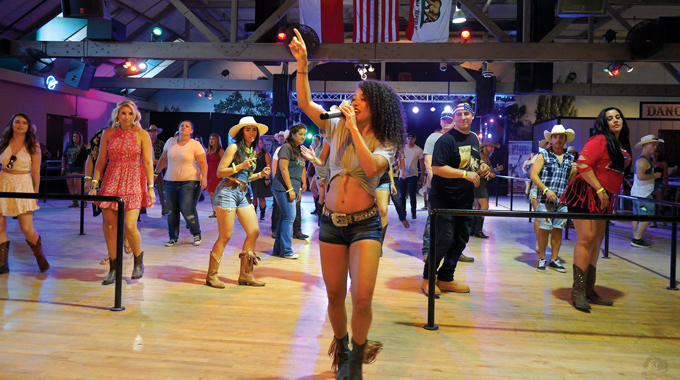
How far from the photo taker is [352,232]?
8.05 ft

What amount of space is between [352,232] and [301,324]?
146cm

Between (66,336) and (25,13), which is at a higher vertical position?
(25,13)

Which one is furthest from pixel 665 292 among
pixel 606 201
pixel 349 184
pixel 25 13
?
pixel 25 13

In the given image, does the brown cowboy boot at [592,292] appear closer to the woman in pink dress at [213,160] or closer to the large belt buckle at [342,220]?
the large belt buckle at [342,220]

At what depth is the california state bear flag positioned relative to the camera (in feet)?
30.5

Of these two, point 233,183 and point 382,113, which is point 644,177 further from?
point 382,113

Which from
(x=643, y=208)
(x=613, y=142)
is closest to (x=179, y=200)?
(x=613, y=142)

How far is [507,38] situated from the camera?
9.68m

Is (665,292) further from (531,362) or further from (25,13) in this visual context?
(25,13)

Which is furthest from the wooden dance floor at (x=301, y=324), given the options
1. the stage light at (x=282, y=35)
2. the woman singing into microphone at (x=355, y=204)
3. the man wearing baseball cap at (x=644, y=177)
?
the stage light at (x=282, y=35)

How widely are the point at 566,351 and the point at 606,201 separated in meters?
1.48

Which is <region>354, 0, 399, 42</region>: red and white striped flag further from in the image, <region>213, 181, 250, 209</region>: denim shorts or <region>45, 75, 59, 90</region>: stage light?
<region>45, 75, 59, 90</region>: stage light

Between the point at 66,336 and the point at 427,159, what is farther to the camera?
the point at 427,159

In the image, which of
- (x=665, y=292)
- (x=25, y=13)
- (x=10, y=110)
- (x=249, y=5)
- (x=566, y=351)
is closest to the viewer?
(x=566, y=351)
